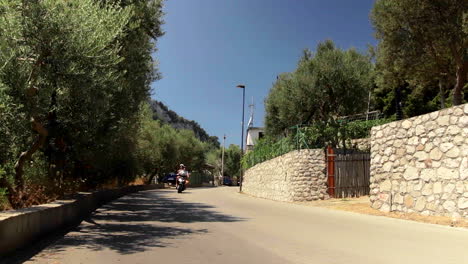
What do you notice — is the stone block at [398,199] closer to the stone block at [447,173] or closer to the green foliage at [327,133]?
the stone block at [447,173]

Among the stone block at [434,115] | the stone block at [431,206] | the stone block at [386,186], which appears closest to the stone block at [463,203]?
the stone block at [431,206]

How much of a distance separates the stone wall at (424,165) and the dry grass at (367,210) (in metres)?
0.21

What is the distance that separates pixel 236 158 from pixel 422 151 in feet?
282

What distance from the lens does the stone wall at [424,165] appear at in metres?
10.7

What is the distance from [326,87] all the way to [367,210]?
1181 centimetres

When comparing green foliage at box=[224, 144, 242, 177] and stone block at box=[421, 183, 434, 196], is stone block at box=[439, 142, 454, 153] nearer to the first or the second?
stone block at box=[421, 183, 434, 196]

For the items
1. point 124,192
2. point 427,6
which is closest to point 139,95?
point 427,6

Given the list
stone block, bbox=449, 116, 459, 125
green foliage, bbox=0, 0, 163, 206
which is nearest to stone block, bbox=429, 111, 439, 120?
stone block, bbox=449, 116, 459, 125

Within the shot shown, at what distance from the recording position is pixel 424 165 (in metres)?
12.0

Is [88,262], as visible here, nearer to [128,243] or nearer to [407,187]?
[128,243]

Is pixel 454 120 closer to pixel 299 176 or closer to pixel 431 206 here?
pixel 431 206

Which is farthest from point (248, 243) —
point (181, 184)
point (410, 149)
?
point (181, 184)

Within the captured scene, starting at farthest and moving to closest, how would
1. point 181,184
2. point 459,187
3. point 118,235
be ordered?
point 181,184 → point 459,187 → point 118,235

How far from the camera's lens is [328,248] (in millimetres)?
6922
